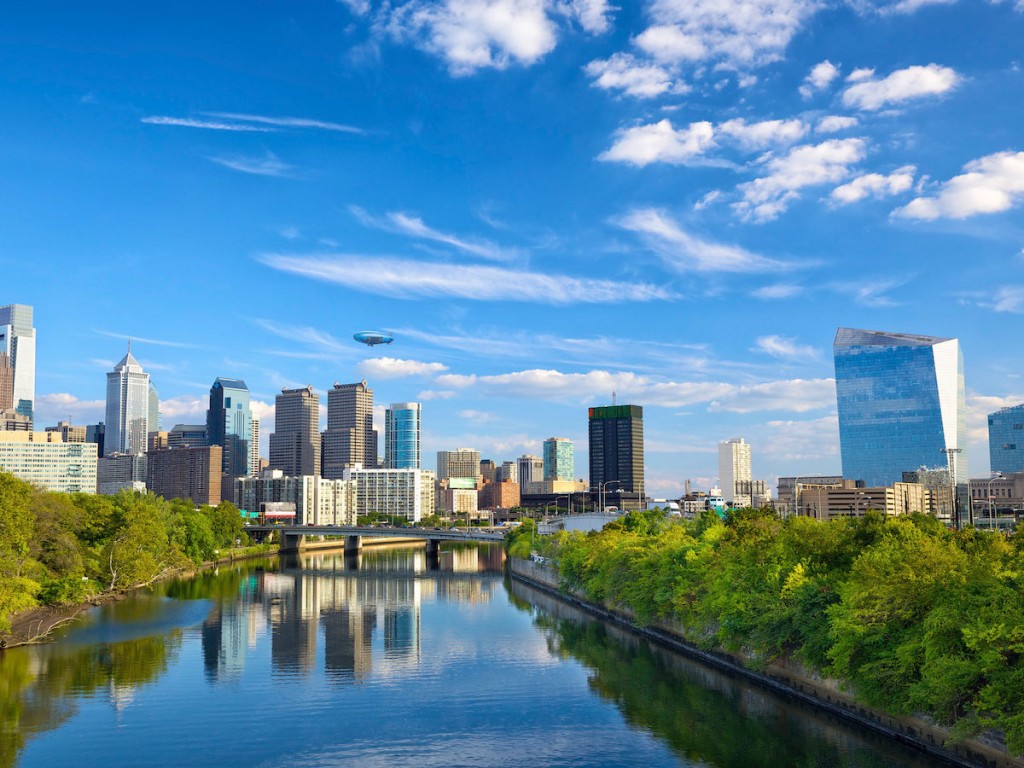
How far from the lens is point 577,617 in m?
99.7

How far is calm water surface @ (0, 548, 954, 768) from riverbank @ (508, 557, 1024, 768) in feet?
3.18

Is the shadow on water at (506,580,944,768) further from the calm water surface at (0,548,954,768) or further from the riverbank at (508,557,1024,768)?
the riverbank at (508,557,1024,768)

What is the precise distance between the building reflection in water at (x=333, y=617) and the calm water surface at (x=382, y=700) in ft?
1.52

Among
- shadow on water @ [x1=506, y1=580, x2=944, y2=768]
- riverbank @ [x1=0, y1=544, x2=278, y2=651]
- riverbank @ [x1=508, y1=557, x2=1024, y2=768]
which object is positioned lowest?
shadow on water @ [x1=506, y1=580, x2=944, y2=768]

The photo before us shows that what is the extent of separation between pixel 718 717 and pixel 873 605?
1321cm

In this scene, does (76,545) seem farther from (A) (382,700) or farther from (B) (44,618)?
(A) (382,700)

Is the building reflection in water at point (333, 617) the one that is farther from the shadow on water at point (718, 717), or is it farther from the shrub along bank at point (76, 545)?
the shadow on water at point (718, 717)

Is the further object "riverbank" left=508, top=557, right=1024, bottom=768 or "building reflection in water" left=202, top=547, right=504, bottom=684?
"building reflection in water" left=202, top=547, right=504, bottom=684

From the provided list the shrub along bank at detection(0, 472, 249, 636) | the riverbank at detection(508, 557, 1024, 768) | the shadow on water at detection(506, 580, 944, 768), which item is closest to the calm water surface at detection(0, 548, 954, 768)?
the shadow on water at detection(506, 580, 944, 768)

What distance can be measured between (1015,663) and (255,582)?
116102mm

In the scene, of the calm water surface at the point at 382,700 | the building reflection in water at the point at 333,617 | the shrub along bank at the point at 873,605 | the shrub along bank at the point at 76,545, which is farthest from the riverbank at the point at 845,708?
the shrub along bank at the point at 76,545

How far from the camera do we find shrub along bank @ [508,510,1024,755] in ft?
126

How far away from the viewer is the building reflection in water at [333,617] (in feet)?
233

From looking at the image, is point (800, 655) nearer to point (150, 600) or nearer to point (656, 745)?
point (656, 745)
